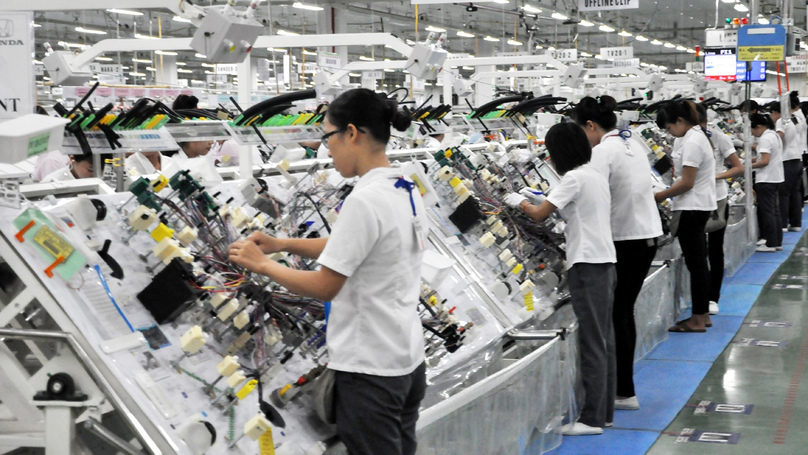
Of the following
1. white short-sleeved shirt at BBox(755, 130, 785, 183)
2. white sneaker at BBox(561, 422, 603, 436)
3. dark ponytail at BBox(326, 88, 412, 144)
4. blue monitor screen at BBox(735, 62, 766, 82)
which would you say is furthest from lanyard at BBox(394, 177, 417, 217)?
blue monitor screen at BBox(735, 62, 766, 82)

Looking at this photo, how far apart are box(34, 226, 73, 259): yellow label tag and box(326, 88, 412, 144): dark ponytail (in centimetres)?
73

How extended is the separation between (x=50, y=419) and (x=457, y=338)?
5.27 ft

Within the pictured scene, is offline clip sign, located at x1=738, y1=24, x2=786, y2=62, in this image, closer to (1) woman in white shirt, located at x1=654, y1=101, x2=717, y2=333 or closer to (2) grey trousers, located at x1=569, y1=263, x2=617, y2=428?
(1) woman in white shirt, located at x1=654, y1=101, x2=717, y2=333

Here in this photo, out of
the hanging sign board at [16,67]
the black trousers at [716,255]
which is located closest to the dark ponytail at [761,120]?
the black trousers at [716,255]

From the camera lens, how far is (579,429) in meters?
3.80

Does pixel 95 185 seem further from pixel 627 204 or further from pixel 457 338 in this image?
pixel 627 204

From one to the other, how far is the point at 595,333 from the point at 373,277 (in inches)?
78.2

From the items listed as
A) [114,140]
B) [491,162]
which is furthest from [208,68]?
[114,140]

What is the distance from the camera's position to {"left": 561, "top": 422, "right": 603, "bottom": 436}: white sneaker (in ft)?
12.5

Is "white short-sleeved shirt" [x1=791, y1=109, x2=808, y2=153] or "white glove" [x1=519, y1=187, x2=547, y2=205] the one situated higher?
"white short-sleeved shirt" [x1=791, y1=109, x2=808, y2=153]

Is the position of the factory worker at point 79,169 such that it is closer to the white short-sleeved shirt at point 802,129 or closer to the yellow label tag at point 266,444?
the yellow label tag at point 266,444

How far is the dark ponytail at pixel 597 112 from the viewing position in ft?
13.0

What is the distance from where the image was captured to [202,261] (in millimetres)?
2393

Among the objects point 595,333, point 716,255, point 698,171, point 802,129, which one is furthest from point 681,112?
point 802,129
